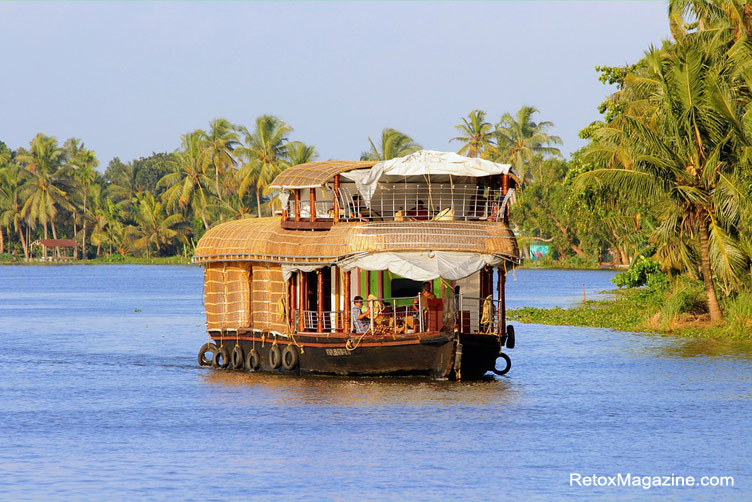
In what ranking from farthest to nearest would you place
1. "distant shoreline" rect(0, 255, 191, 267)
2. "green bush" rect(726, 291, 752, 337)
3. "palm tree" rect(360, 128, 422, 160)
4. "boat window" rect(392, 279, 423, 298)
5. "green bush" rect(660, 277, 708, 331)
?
"distant shoreline" rect(0, 255, 191, 267), "palm tree" rect(360, 128, 422, 160), "green bush" rect(660, 277, 708, 331), "green bush" rect(726, 291, 752, 337), "boat window" rect(392, 279, 423, 298)

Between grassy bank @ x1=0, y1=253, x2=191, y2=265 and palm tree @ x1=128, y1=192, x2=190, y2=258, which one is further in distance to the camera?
grassy bank @ x1=0, y1=253, x2=191, y2=265

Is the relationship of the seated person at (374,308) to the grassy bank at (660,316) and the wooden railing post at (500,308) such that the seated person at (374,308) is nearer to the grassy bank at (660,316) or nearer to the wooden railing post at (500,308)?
the wooden railing post at (500,308)

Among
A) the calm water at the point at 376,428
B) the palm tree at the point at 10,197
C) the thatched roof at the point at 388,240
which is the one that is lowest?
the calm water at the point at 376,428

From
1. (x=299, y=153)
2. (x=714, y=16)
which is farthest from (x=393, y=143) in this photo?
(x=714, y=16)

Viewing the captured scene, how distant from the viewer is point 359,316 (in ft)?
73.5

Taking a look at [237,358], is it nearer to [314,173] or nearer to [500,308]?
[314,173]

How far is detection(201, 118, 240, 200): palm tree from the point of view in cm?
8375

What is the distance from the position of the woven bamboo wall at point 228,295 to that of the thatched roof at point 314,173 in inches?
92.9

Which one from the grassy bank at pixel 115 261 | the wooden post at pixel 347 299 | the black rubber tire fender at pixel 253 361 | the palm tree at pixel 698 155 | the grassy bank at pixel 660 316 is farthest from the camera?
the grassy bank at pixel 115 261

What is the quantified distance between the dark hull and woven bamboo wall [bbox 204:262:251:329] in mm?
2185

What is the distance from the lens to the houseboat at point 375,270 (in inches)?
846

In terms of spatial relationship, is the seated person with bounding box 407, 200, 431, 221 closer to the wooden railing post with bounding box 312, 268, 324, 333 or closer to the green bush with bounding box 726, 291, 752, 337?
the wooden railing post with bounding box 312, 268, 324, 333

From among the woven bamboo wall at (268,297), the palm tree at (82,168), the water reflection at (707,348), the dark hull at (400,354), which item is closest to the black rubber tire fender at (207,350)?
the woven bamboo wall at (268,297)

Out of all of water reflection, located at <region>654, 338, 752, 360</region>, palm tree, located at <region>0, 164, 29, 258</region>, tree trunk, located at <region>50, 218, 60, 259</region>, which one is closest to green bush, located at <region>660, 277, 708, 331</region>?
water reflection, located at <region>654, 338, 752, 360</region>
